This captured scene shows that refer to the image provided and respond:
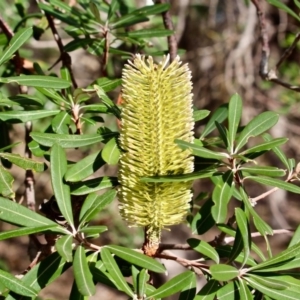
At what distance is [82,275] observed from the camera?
0.70 meters

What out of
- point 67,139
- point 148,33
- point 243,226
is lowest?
point 243,226

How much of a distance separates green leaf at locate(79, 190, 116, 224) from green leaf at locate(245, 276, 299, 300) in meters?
0.23

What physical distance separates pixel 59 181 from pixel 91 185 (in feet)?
0.16

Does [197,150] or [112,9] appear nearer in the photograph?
[197,150]

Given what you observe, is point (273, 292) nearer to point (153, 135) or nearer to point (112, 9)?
point (153, 135)

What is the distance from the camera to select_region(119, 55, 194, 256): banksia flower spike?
2.37 ft

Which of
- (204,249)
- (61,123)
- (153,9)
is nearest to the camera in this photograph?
(204,249)

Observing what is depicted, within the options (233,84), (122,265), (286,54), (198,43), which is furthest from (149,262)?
(198,43)

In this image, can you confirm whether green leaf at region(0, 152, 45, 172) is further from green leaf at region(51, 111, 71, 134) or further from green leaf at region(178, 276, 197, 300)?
green leaf at region(178, 276, 197, 300)

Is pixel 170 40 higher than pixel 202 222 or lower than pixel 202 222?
higher

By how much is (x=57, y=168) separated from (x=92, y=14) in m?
0.53

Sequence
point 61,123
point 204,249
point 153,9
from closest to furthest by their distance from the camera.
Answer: point 204,249 < point 61,123 < point 153,9

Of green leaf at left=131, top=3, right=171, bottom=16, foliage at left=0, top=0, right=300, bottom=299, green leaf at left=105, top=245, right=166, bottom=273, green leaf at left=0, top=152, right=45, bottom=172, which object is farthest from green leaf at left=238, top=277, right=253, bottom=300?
green leaf at left=131, top=3, right=171, bottom=16

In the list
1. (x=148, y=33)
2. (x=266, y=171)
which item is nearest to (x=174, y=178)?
(x=266, y=171)
